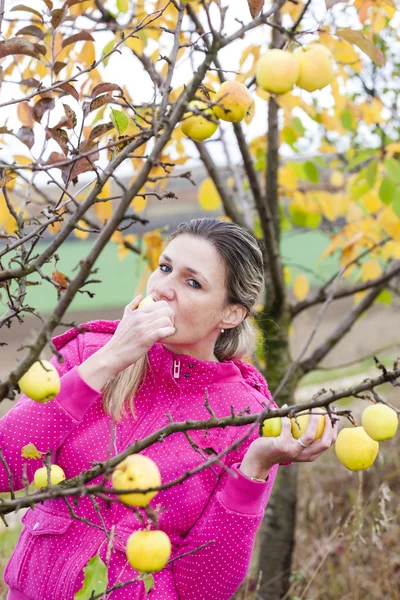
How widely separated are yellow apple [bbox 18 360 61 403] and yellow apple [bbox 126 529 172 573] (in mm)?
219

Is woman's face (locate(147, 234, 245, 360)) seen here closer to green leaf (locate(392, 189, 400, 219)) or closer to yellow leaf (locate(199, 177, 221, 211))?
green leaf (locate(392, 189, 400, 219))

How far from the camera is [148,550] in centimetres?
87

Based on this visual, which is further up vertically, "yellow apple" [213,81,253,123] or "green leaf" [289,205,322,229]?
"green leaf" [289,205,322,229]

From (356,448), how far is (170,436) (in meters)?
0.62

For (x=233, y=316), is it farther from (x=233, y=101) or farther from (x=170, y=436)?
(x=233, y=101)

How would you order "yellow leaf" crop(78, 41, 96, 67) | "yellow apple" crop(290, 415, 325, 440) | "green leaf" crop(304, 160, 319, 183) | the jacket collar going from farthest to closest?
"green leaf" crop(304, 160, 319, 183)
"yellow leaf" crop(78, 41, 96, 67)
the jacket collar
"yellow apple" crop(290, 415, 325, 440)

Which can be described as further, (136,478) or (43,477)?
(43,477)

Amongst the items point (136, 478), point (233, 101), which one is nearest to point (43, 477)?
point (136, 478)

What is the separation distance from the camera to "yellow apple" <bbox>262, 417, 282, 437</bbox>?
3.94ft

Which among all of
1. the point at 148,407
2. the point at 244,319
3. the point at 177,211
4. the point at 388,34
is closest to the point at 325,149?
the point at 388,34

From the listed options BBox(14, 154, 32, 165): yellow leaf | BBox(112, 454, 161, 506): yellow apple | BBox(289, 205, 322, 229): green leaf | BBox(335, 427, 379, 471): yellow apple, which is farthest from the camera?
BBox(289, 205, 322, 229): green leaf

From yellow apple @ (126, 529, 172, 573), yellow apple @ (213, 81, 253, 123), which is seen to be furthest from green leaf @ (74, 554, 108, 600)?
yellow apple @ (213, 81, 253, 123)

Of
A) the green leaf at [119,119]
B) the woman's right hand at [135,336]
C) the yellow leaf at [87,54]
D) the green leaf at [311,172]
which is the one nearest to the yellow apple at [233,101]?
the green leaf at [119,119]

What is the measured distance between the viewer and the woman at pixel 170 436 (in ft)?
4.42
